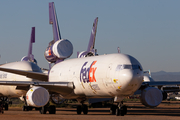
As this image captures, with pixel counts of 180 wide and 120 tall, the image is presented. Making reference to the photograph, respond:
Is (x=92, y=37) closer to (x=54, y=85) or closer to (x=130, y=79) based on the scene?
(x=54, y=85)

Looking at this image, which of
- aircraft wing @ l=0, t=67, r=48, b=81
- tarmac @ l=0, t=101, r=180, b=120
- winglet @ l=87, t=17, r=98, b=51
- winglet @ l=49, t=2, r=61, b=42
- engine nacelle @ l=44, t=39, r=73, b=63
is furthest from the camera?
winglet @ l=87, t=17, r=98, b=51

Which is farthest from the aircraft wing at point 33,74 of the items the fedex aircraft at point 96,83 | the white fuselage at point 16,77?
the white fuselage at point 16,77

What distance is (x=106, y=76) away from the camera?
27.1m

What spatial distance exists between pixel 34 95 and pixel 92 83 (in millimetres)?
5039

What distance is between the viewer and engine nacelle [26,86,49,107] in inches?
1129

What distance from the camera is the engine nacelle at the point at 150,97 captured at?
29.8 metres

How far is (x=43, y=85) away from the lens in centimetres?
3067

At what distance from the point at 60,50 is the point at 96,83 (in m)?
13.3

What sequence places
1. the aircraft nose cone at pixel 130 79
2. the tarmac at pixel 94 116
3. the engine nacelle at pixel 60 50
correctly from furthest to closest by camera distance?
the engine nacelle at pixel 60 50 → the aircraft nose cone at pixel 130 79 → the tarmac at pixel 94 116

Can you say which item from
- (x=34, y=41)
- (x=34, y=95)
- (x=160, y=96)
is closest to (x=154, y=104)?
(x=160, y=96)

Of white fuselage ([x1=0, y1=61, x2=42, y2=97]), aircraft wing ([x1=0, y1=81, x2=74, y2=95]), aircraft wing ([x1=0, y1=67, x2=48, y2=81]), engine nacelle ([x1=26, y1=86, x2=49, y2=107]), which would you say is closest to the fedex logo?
aircraft wing ([x1=0, y1=81, x2=74, y2=95])

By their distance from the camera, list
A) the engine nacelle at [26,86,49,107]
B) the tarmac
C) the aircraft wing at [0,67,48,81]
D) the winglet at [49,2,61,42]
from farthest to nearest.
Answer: the winglet at [49,2,61,42]
the aircraft wing at [0,67,48,81]
the engine nacelle at [26,86,49,107]
the tarmac

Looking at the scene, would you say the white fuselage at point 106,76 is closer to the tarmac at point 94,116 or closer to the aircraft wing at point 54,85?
the aircraft wing at point 54,85

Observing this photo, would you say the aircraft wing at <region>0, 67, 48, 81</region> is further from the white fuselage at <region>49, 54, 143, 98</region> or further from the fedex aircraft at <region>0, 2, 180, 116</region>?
the white fuselage at <region>49, 54, 143, 98</region>
